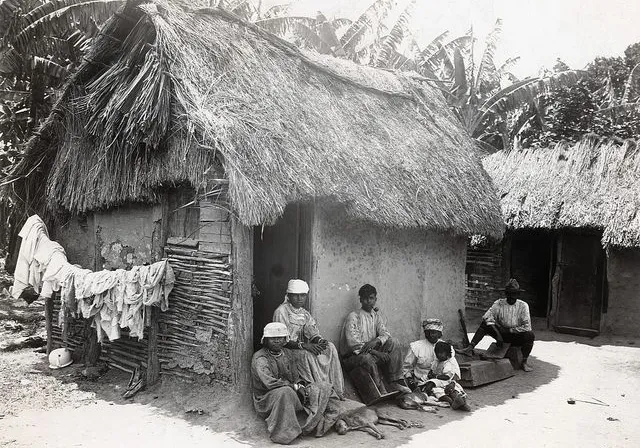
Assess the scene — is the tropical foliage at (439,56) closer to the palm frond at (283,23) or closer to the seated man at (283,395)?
the palm frond at (283,23)

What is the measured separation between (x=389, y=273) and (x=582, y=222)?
529 centimetres

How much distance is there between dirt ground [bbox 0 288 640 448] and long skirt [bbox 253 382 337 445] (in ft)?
0.37

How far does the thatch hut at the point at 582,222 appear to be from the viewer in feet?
35.6

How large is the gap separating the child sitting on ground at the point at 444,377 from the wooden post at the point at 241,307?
7.35ft

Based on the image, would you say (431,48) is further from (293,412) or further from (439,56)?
(293,412)

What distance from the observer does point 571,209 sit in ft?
36.7

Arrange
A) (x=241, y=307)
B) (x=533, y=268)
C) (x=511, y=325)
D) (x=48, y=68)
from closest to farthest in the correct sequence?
1. (x=241, y=307)
2. (x=511, y=325)
3. (x=48, y=68)
4. (x=533, y=268)

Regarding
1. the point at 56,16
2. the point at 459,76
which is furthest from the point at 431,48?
the point at 56,16

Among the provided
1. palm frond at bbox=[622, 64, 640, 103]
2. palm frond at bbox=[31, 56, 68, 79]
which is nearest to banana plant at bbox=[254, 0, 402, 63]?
palm frond at bbox=[31, 56, 68, 79]

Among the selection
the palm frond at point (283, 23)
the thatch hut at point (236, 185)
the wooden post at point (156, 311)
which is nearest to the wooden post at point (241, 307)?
the thatch hut at point (236, 185)

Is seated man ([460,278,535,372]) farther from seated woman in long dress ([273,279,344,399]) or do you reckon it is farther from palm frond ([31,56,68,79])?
palm frond ([31,56,68,79])

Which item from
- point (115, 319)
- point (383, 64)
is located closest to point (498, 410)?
point (115, 319)

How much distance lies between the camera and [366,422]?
18.5 ft

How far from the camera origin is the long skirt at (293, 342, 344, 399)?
19.4ft
